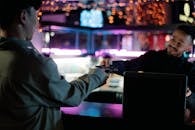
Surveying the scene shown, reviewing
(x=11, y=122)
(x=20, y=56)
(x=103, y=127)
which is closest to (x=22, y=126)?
(x=11, y=122)

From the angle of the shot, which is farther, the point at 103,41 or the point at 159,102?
the point at 103,41

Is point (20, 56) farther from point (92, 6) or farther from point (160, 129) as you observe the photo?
point (92, 6)

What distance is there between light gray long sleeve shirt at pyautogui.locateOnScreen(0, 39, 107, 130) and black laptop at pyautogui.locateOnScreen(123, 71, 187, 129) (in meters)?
0.44

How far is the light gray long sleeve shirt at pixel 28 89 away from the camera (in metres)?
1.36

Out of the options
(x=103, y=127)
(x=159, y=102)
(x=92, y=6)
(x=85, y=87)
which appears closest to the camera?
(x=85, y=87)

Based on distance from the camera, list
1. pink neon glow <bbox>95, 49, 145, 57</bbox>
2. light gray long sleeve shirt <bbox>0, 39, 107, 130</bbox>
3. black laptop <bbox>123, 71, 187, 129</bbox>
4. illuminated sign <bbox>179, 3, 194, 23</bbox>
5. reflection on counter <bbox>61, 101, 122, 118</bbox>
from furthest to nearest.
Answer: illuminated sign <bbox>179, 3, 194, 23</bbox> < pink neon glow <bbox>95, 49, 145, 57</bbox> < reflection on counter <bbox>61, 101, 122, 118</bbox> < black laptop <bbox>123, 71, 187, 129</bbox> < light gray long sleeve shirt <bbox>0, 39, 107, 130</bbox>

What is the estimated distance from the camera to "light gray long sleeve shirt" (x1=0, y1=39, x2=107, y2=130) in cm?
136

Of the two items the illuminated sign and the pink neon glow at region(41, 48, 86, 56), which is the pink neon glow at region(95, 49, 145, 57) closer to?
the pink neon glow at region(41, 48, 86, 56)

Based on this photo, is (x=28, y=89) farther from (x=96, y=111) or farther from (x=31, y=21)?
(x=96, y=111)

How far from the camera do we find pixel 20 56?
1370 mm

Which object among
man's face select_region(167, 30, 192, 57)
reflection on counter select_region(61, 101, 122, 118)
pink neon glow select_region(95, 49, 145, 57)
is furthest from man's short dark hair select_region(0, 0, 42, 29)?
pink neon glow select_region(95, 49, 145, 57)

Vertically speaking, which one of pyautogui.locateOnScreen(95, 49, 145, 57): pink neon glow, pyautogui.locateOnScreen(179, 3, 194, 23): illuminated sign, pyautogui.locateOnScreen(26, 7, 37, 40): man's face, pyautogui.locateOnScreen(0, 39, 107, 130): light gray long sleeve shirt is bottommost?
pyautogui.locateOnScreen(95, 49, 145, 57): pink neon glow

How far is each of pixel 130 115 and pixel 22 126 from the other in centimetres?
63

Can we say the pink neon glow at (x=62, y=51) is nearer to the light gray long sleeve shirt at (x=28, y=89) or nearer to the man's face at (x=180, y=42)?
the man's face at (x=180, y=42)
